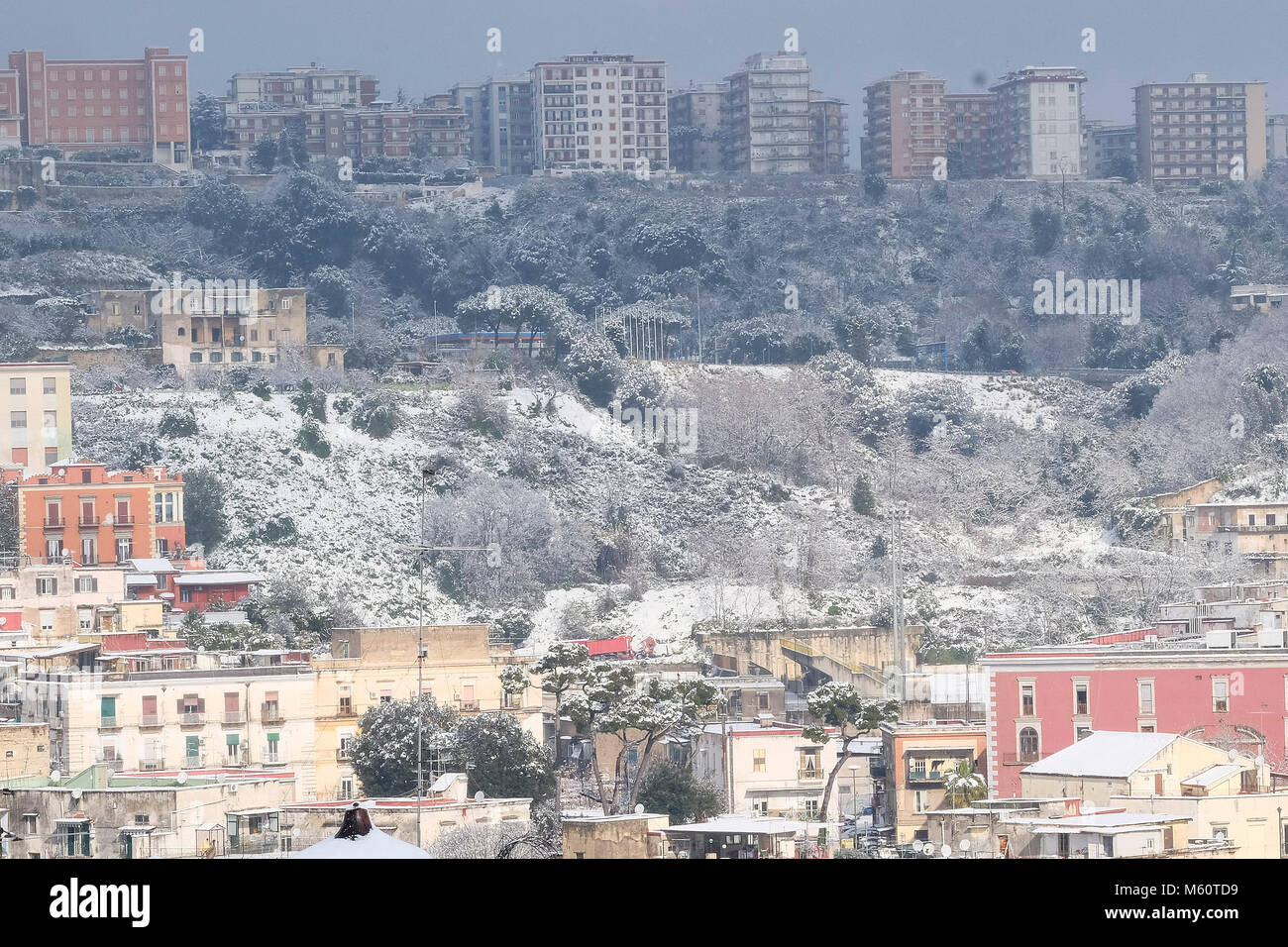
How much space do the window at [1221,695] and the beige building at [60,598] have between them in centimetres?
1311

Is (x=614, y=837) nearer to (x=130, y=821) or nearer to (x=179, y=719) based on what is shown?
(x=130, y=821)

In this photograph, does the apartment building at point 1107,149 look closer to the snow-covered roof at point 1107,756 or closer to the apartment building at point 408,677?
the apartment building at point 408,677

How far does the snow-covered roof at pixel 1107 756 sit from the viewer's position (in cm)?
1914

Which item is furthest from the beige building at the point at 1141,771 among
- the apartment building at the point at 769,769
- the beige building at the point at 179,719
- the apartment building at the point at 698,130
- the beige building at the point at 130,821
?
the apartment building at the point at 698,130

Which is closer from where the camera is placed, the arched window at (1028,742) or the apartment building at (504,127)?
the arched window at (1028,742)

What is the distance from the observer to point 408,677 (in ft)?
90.5

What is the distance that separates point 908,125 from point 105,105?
21.5m

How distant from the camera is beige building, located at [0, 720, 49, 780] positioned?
69.8 feet

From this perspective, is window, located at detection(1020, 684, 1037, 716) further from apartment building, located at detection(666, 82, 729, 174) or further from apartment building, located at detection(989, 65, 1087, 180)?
apartment building, located at detection(666, 82, 729, 174)

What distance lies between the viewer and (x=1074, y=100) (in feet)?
240

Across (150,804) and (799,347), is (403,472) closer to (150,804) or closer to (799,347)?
(799,347)

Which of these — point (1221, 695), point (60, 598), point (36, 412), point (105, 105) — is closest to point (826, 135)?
point (105, 105)
